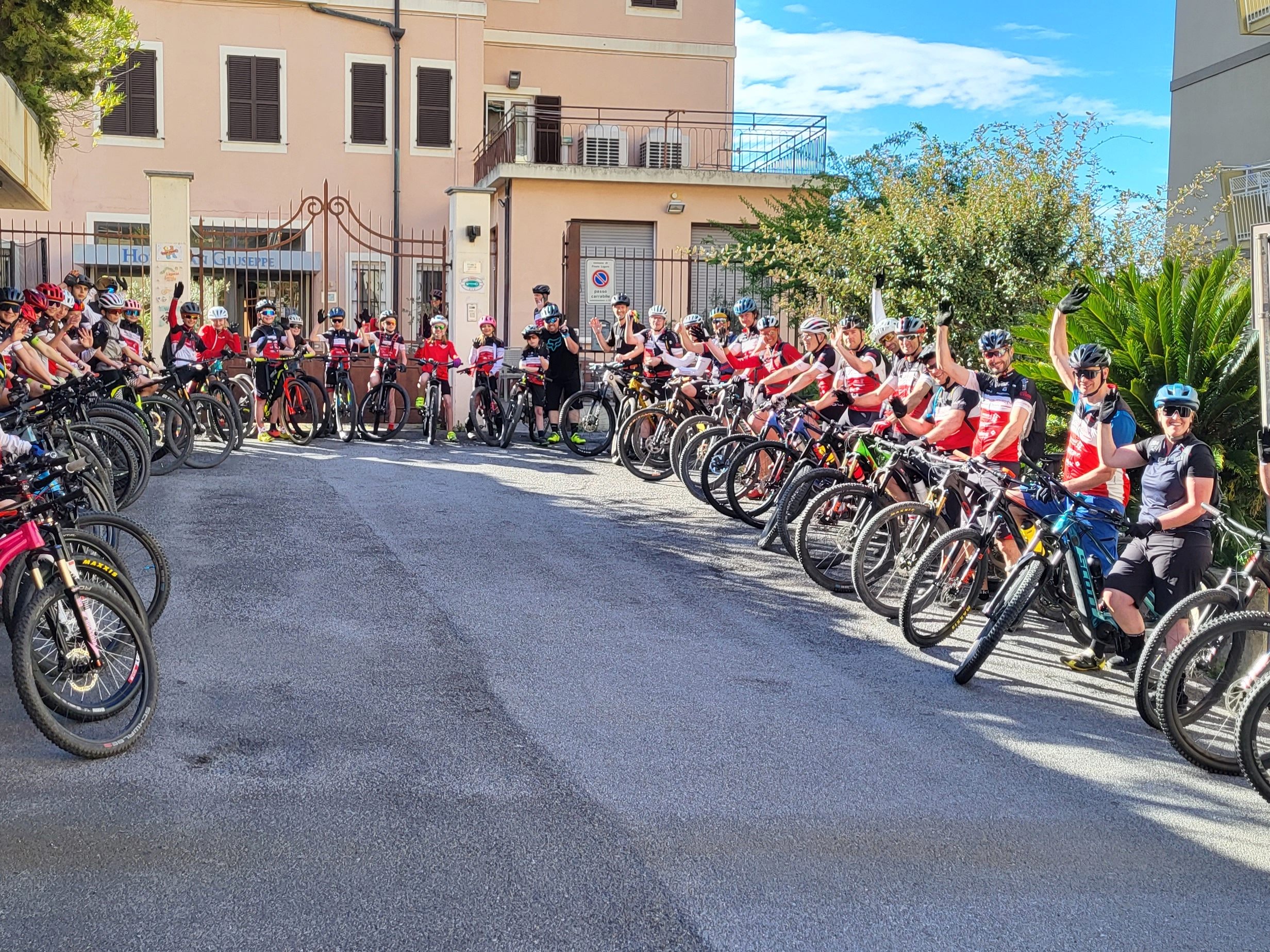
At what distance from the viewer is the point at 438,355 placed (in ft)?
56.8

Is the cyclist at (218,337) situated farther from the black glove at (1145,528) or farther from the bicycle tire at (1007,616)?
the black glove at (1145,528)

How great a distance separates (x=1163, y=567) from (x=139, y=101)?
22.8 m

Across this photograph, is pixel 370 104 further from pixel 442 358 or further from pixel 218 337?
pixel 218 337

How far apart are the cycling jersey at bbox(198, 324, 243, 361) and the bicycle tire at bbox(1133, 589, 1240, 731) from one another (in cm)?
1161

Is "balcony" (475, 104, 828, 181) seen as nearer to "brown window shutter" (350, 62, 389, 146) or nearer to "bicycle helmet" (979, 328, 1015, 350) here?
"brown window shutter" (350, 62, 389, 146)

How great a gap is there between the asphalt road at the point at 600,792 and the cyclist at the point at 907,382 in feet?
5.55

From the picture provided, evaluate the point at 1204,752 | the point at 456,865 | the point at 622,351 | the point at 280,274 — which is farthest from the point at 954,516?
the point at 280,274

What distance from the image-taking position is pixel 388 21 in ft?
84.4

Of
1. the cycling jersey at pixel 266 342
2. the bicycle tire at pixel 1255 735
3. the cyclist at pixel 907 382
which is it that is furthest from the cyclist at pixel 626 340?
the bicycle tire at pixel 1255 735

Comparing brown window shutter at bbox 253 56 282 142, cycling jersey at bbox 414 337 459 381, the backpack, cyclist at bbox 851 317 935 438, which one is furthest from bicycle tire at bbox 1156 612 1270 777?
brown window shutter at bbox 253 56 282 142

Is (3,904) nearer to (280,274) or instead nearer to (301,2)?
(280,274)

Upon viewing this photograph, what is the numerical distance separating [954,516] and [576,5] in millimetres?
22692

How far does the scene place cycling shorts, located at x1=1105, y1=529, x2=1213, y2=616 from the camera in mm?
6590

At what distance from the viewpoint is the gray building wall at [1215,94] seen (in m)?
20.4
